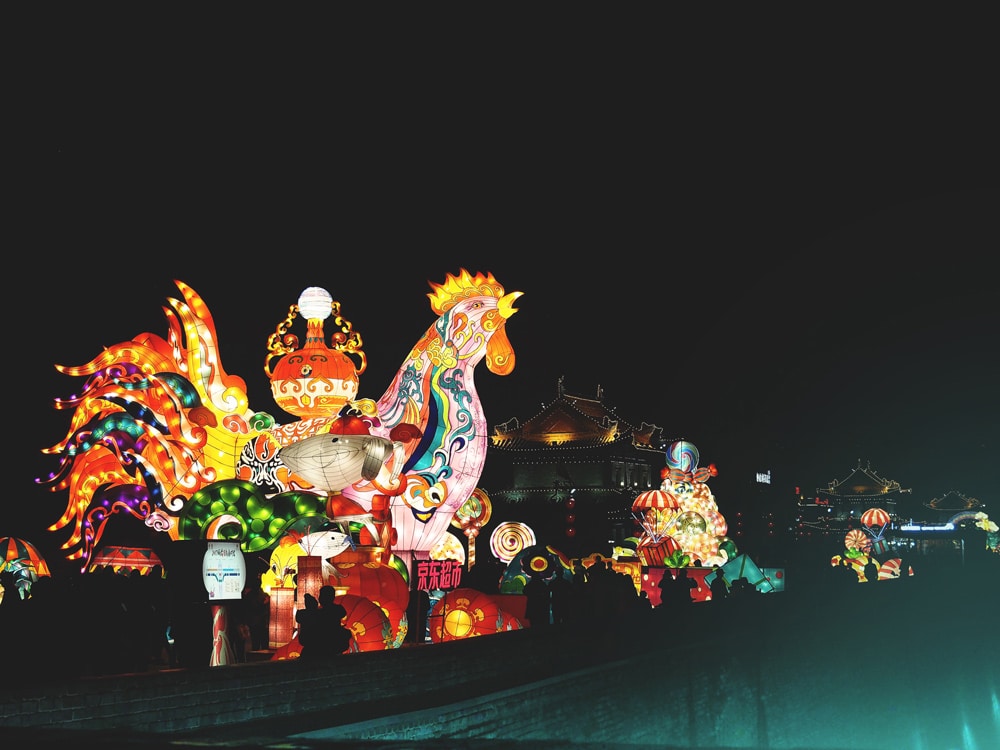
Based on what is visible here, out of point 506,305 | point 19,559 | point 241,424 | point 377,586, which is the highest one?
point 506,305

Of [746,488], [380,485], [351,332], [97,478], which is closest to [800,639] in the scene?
[380,485]

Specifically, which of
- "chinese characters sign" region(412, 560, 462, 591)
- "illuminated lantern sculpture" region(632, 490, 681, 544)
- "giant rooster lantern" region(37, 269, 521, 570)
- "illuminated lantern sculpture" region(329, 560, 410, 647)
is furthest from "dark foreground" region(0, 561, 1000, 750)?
"illuminated lantern sculpture" region(632, 490, 681, 544)

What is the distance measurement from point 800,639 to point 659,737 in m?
5.78

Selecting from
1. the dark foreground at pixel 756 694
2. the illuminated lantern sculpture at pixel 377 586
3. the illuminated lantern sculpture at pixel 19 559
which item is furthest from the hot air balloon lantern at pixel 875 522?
the illuminated lantern sculpture at pixel 377 586

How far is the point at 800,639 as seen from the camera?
16.9 meters

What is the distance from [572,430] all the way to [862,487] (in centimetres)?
3397

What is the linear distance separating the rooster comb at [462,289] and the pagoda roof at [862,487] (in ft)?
209

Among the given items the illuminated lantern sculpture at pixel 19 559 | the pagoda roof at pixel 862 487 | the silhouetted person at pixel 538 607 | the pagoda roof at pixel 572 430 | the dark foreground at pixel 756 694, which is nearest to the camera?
the dark foreground at pixel 756 694

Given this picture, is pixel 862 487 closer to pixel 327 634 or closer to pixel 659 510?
pixel 659 510

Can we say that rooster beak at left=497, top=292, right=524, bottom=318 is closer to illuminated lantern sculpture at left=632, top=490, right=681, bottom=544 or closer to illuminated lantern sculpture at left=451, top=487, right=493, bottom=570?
illuminated lantern sculpture at left=451, top=487, right=493, bottom=570

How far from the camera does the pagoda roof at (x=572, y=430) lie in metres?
51.4

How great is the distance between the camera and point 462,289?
753 inches

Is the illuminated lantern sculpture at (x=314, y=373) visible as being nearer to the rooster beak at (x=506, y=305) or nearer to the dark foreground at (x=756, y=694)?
the rooster beak at (x=506, y=305)

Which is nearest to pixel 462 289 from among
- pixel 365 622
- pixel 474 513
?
pixel 474 513
